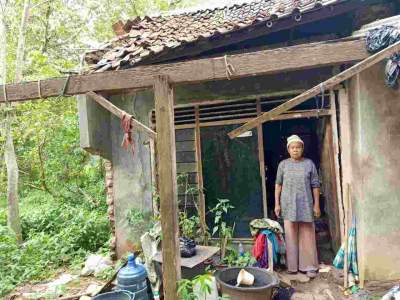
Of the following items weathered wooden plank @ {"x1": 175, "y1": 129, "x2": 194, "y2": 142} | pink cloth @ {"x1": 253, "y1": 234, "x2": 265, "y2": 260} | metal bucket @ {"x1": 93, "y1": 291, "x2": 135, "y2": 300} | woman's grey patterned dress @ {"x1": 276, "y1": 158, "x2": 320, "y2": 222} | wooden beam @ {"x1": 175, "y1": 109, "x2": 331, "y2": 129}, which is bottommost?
metal bucket @ {"x1": 93, "y1": 291, "x2": 135, "y2": 300}

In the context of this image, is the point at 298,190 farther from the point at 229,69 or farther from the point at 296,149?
the point at 229,69

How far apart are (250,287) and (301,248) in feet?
4.91

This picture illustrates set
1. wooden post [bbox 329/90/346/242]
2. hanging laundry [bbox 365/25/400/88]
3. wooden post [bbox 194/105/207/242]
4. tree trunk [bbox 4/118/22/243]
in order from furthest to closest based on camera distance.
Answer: tree trunk [bbox 4/118/22/243], wooden post [bbox 194/105/207/242], wooden post [bbox 329/90/346/242], hanging laundry [bbox 365/25/400/88]

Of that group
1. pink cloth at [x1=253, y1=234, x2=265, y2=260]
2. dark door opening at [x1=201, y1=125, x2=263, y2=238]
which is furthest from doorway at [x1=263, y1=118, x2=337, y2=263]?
pink cloth at [x1=253, y1=234, x2=265, y2=260]

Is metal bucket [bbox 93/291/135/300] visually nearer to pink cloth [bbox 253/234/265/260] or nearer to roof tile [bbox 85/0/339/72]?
pink cloth [bbox 253/234/265/260]

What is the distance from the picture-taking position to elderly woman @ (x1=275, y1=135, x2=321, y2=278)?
4.97 m

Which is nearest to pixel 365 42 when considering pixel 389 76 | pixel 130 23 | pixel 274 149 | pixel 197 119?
pixel 389 76

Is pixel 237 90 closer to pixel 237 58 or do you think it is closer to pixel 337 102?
pixel 337 102

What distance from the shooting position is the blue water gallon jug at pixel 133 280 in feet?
13.6

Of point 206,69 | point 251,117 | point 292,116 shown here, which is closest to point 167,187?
point 206,69

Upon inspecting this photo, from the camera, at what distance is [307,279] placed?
4.87 m

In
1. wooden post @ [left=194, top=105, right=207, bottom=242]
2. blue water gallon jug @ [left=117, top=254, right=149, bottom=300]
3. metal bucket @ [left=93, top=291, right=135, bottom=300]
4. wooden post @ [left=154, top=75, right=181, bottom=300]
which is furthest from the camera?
wooden post @ [left=194, top=105, right=207, bottom=242]

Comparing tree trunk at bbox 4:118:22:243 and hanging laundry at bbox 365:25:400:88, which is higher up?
hanging laundry at bbox 365:25:400:88

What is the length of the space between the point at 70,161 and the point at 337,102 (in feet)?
30.9
